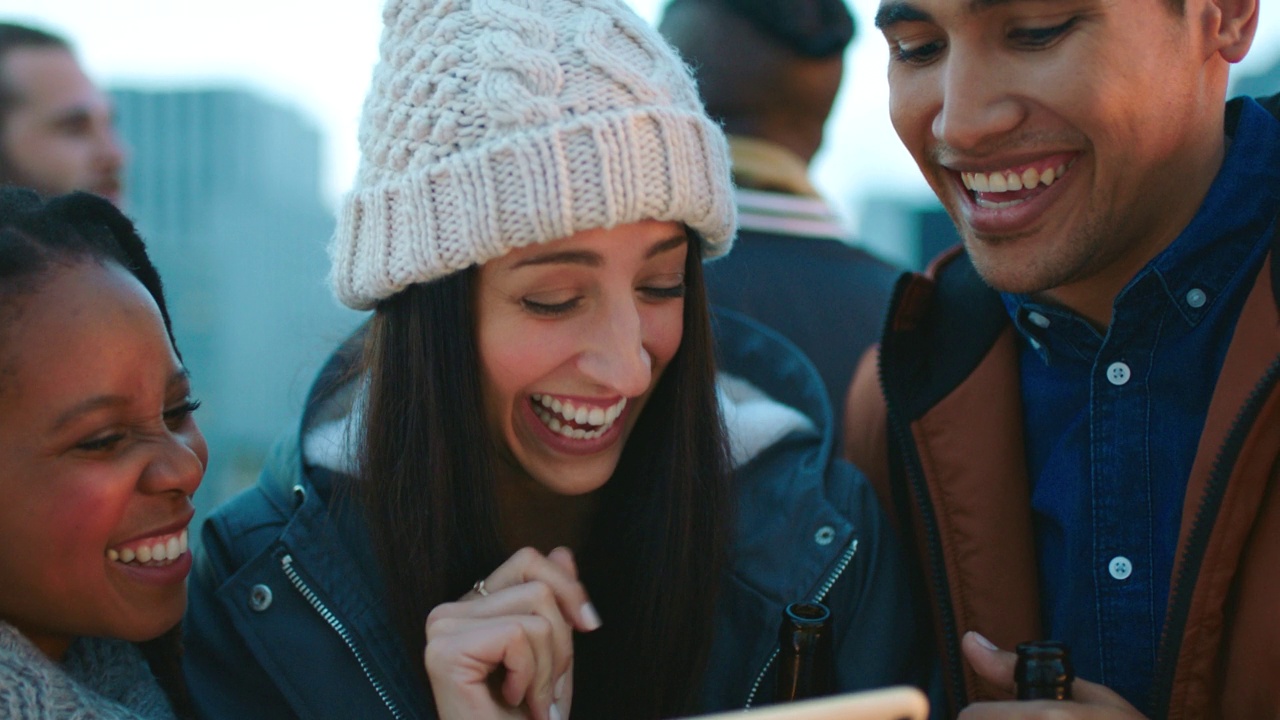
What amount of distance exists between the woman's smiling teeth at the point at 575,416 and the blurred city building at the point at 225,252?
859 centimetres

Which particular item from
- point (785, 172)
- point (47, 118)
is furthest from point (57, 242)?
point (47, 118)

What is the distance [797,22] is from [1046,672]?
2.61m

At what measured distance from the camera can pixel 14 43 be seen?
458 centimetres

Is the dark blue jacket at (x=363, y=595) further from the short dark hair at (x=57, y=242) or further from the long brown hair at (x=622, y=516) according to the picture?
the short dark hair at (x=57, y=242)

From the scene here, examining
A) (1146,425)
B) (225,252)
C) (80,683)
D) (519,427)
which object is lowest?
(225,252)

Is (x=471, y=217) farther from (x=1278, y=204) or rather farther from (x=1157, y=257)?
(x=1278, y=204)

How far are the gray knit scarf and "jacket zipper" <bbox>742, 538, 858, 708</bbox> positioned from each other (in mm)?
1109

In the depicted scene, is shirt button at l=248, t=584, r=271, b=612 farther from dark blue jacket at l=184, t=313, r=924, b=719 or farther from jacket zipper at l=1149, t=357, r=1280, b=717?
jacket zipper at l=1149, t=357, r=1280, b=717

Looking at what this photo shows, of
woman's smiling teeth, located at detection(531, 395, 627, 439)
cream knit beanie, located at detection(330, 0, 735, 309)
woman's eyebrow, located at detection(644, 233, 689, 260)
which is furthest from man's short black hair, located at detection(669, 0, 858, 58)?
woman's smiling teeth, located at detection(531, 395, 627, 439)

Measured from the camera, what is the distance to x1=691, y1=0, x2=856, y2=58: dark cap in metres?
3.75

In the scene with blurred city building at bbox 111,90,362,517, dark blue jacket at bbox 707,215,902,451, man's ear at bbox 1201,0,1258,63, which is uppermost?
man's ear at bbox 1201,0,1258,63

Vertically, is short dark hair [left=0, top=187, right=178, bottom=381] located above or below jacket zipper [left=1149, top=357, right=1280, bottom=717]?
above

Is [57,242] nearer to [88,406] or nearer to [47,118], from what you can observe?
[88,406]

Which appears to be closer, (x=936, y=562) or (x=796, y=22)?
(x=936, y=562)
